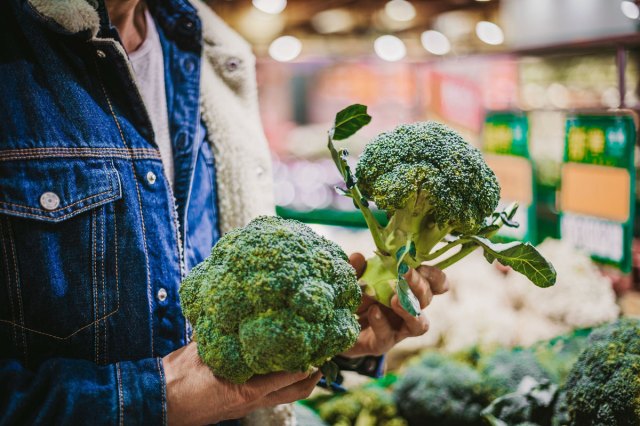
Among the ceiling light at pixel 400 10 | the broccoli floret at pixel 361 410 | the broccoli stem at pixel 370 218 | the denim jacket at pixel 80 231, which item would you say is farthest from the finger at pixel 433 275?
the ceiling light at pixel 400 10

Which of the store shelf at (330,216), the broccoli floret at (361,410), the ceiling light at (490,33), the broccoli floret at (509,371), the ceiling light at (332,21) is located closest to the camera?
the broccoli floret at (509,371)

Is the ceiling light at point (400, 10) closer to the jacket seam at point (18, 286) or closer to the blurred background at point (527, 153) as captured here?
the blurred background at point (527, 153)

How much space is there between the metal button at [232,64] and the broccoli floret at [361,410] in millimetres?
1119

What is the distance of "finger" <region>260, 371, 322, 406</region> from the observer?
3.10 feet

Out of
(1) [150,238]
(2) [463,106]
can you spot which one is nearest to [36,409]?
(1) [150,238]

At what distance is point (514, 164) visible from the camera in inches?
105

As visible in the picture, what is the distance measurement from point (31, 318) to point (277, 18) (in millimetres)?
6465

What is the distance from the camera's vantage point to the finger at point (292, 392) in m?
0.94

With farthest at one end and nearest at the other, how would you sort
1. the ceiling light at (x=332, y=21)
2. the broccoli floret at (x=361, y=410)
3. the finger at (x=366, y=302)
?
the ceiling light at (x=332, y=21)
the broccoli floret at (x=361, y=410)
the finger at (x=366, y=302)

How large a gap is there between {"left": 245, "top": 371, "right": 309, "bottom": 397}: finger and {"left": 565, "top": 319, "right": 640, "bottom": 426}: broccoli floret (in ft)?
1.84

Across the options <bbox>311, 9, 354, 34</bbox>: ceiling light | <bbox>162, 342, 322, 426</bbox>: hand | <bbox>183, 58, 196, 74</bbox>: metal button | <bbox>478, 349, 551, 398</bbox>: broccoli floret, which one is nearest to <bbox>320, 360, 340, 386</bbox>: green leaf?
<bbox>162, 342, 322, 426</bbox>: hand

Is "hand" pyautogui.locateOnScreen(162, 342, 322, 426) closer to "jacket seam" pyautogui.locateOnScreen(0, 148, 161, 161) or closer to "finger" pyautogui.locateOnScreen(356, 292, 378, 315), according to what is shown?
"finger" pyautogui.locateOnScreen(356, 292, 378, 315)

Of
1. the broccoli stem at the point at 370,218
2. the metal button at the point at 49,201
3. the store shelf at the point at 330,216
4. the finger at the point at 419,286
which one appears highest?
the metal button at the point at 49,201

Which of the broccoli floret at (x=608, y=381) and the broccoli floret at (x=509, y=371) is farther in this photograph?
the broccoli floret at (x=509, y=371)
